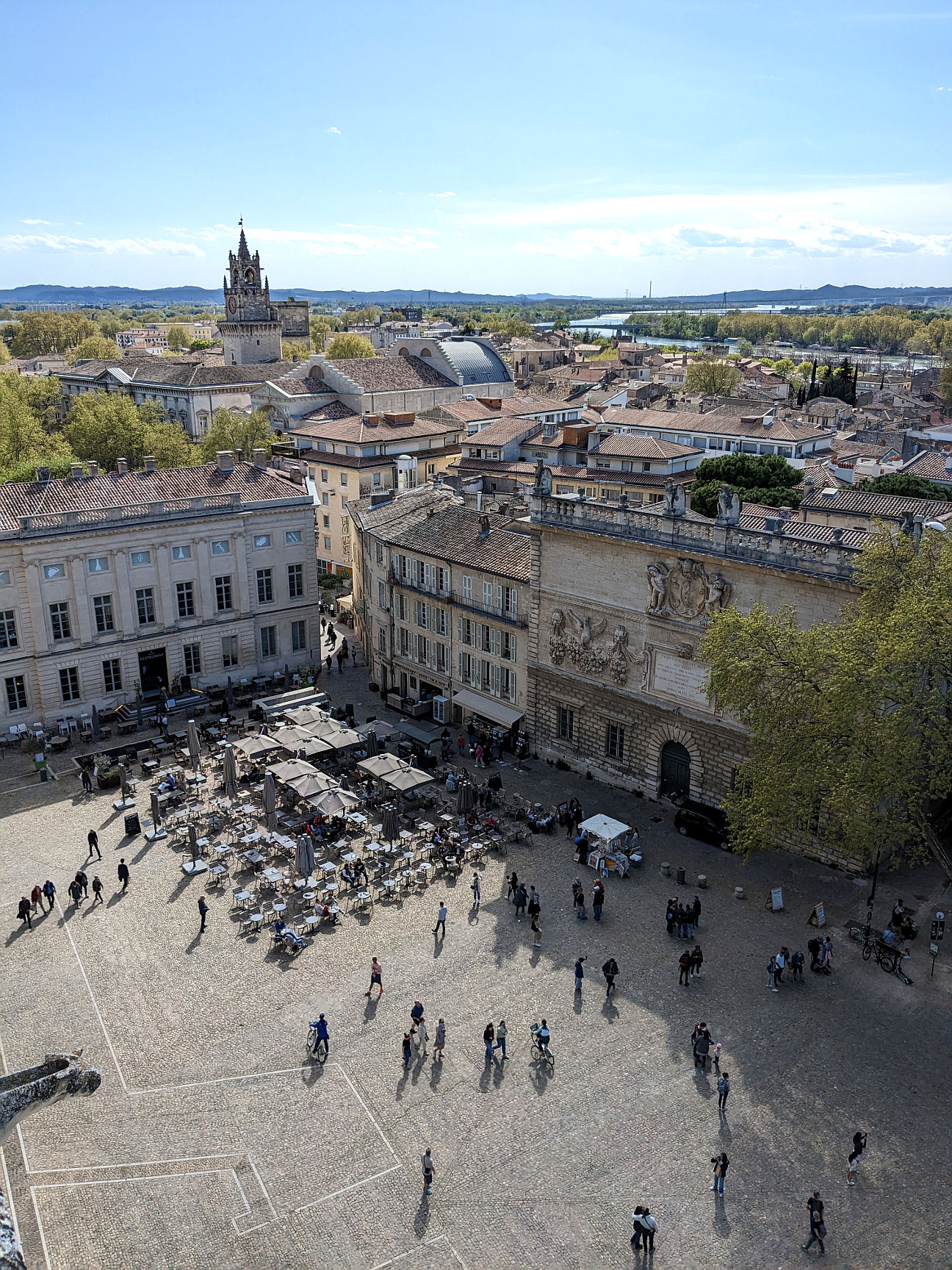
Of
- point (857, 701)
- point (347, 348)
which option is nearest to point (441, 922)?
point (857, 701)

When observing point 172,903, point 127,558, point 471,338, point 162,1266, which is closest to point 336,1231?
point 162,1266

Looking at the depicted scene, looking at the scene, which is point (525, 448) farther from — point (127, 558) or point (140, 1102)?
point (140, 1102)

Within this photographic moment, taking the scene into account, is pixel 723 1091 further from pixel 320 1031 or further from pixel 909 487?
pixel 909 487

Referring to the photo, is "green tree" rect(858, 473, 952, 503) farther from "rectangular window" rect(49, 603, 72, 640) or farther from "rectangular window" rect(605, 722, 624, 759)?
"rectangular window" rect(49, 603, 72, 640)

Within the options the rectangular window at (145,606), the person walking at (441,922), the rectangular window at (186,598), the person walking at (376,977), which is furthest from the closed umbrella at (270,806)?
the rectangular window at (186,598)

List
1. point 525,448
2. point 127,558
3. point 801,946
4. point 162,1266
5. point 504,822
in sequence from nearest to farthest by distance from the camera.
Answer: point 162,1266
point 801,946
point 504,822
point 127,558
point 525,448
